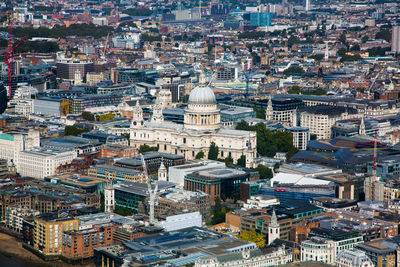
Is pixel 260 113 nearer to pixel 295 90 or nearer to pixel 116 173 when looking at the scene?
pixel 295 90

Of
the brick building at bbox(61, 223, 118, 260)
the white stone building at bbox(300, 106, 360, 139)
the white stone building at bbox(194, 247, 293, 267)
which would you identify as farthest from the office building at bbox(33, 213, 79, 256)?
the white stone building at bbox(300, 106, 360, 139)

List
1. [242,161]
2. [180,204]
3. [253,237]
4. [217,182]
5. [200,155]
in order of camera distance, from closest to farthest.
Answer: [253,237]
[180,204]
[217,182]
[242,161]
[200,155]

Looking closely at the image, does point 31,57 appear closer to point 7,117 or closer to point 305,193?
point 7,117

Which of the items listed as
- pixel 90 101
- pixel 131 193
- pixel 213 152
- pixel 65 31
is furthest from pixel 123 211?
pixel 65 31

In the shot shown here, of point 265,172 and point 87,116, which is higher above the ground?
point 87,116

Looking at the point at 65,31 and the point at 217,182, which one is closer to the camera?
the point at 217,182

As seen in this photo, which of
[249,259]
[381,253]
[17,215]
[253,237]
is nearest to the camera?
[249,259]

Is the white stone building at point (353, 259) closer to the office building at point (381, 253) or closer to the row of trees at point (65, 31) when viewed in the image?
the office building at point (381, 253)
